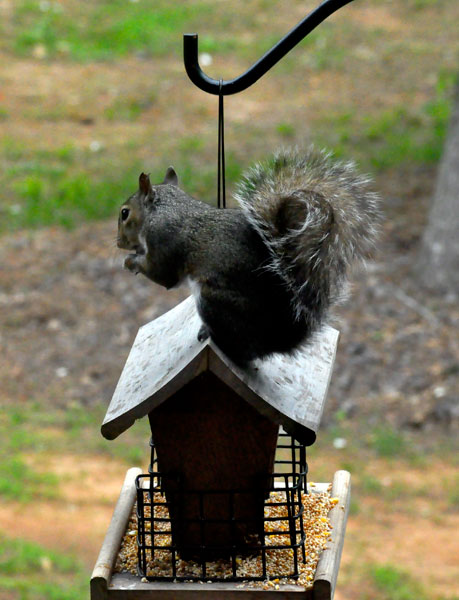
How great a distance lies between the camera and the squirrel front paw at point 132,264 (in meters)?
2.02

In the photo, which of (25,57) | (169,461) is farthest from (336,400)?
(25,57)

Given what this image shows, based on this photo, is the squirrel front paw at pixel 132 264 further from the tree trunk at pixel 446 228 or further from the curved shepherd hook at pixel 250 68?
the tree trunk at pixel 446 228

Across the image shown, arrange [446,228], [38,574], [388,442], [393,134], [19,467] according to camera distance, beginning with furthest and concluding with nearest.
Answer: [393,134]
[446,228]
[388,442]
[19,467]
[38,574]

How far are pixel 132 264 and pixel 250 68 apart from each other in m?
0.44

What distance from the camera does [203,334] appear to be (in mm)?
1982

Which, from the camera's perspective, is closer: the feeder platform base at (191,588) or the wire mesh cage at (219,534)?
the feeder platform base at (191,588)

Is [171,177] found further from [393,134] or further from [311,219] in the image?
[393,134]

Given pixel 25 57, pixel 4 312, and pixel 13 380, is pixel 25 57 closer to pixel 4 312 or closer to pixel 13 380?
pixel 4 312

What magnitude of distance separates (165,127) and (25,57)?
219cm

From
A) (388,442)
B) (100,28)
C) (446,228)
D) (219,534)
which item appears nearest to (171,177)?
(219,534)

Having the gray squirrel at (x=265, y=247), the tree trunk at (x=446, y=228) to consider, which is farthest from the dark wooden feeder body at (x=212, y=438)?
the tree trunk at (x=446, y=228)

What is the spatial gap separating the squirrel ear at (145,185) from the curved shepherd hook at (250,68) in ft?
0.66

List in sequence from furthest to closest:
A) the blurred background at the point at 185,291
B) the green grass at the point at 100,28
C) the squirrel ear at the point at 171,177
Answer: the green grass at the point at 100,28 < the blurred background at the point at 185,291 < the squirrel ear at the point at 171,177

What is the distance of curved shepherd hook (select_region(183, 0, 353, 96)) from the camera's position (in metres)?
1.91
